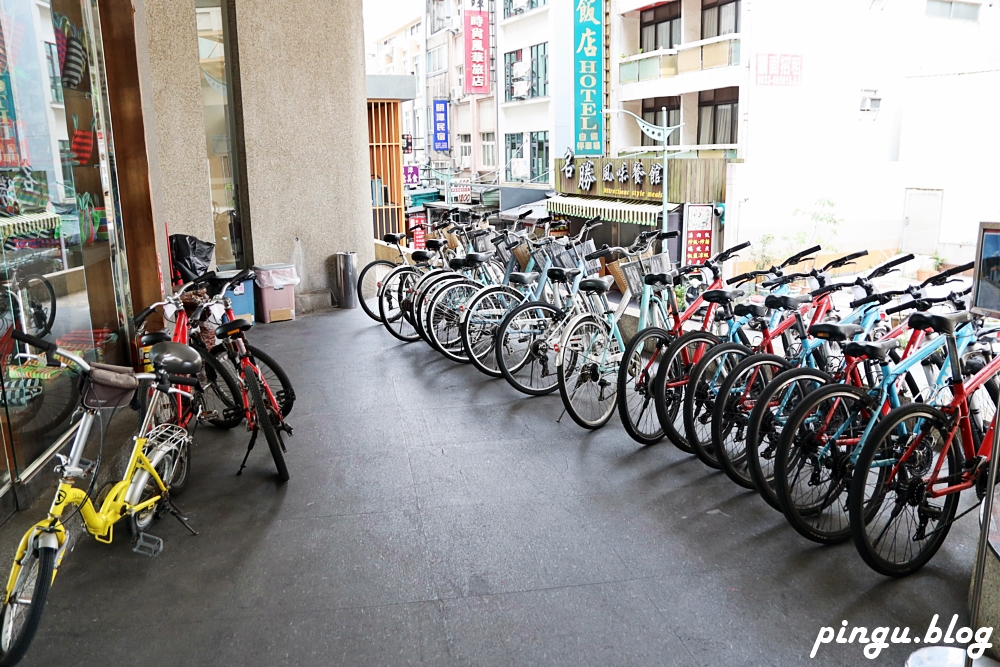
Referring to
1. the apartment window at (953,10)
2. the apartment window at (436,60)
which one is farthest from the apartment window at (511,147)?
the apartment window at (953,10)

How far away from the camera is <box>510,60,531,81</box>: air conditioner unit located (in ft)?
75.0

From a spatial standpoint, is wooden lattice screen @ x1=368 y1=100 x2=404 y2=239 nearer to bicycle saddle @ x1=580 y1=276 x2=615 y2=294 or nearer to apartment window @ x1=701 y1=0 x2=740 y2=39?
apartment window @ x1=701 y1=0 x2=740 y2=39

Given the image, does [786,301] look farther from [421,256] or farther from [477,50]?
[477,50]

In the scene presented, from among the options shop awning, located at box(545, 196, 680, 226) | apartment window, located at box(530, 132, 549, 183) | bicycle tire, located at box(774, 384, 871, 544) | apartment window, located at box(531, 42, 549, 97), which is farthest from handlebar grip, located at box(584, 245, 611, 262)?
apartment window, located at box(531, 42, 549, 97)

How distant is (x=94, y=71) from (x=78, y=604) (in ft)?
11.1

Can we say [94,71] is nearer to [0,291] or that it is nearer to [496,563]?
[0,291]

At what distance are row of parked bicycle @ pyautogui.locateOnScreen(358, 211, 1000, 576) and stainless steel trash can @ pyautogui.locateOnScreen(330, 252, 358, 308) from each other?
2.57 metres

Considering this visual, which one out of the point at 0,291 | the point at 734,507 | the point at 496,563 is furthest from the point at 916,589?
the point at 0,291

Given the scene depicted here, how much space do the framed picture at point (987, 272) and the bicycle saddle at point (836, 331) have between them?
478 millimetres

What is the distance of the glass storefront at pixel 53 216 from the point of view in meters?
Answer: 3.40

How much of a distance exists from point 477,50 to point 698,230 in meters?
15.0

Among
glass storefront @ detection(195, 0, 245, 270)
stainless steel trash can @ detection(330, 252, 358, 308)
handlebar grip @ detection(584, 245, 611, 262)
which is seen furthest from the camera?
stainless steel trash can @ detection(330, 252, 358, 308)

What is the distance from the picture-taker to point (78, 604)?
9.53 ft

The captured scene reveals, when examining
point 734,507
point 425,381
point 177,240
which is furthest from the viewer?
point 177,240
